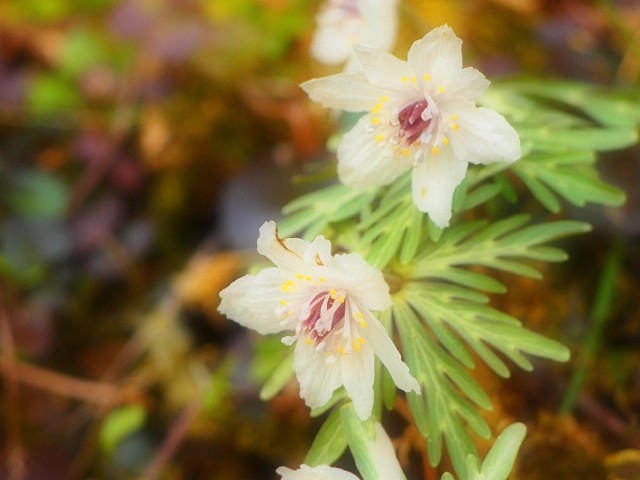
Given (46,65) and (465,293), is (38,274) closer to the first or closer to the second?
(46,65)

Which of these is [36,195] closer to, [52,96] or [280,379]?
[52,96]

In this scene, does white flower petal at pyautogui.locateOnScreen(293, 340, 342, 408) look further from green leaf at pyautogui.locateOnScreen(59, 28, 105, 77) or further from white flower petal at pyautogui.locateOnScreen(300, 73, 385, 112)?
green leaf at pyautogui.locateOnScreen(59, 28, 105, 77)

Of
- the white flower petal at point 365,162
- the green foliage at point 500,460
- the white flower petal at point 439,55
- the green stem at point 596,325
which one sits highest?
the white flower petal at point 439,55

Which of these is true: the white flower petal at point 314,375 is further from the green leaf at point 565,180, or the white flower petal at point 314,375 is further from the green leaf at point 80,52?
the green leaf at point 80,52

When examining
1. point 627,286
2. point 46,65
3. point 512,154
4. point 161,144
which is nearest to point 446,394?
point 512,154

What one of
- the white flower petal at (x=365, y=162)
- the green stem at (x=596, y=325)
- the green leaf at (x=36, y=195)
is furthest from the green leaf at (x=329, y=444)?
the green leaf at (x=36, y=195)

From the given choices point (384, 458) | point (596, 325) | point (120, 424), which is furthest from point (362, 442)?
point (120, 424)
